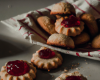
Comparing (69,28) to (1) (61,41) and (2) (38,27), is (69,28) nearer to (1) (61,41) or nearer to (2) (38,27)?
(1) (61,41)

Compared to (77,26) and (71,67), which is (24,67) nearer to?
(71,67)

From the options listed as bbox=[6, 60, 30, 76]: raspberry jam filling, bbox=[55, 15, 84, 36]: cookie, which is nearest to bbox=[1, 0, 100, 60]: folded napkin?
bbox=[55, 15, 84, 36]: cookie

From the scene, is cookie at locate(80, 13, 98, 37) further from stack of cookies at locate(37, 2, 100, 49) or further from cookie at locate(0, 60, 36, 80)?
cookie at locate(0, 60, 36, 80)

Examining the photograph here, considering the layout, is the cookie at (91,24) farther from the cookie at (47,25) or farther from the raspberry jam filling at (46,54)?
the raspberry jam filling at (46,54)

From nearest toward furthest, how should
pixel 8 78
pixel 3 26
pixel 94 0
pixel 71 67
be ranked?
pixel 8 78
pixel 71 67
pixel 3 26
pixel 94 0

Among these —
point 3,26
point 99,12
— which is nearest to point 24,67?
point 3,26

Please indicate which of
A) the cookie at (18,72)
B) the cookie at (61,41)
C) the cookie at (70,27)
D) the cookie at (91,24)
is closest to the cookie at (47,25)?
the cookie at (70,27)
